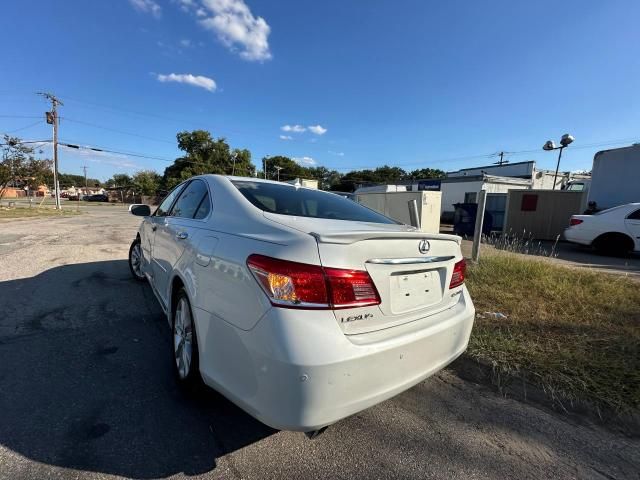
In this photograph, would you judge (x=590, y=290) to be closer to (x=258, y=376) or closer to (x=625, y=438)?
(x=625, y=438)

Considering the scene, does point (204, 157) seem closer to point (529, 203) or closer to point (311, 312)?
point (529, 203)

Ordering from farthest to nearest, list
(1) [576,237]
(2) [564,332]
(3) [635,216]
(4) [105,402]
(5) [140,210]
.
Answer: (1) [576,237], (3) [635,216], (5) [140,210], (2) [564,332], (4) [105,402]

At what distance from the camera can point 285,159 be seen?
82375 mm

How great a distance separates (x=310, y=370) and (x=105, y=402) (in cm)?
173

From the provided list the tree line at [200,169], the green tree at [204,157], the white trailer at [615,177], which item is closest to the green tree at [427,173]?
the tree line at [200,169]

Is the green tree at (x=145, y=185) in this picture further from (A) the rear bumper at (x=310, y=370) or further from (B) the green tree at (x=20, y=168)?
(A) the rear bumper at (x=310, y=370)

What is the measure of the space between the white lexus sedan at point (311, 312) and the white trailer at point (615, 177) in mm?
13088

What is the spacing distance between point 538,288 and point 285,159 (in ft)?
265

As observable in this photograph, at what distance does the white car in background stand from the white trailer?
3.17 m

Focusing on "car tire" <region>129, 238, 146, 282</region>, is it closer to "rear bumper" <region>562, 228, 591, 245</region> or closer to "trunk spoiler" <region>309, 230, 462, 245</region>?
"trunk spoiler" <region>309, 230, 462, 245</region>

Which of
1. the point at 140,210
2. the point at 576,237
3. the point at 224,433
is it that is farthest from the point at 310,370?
the point at 576,237

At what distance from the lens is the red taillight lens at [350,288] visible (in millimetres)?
1639

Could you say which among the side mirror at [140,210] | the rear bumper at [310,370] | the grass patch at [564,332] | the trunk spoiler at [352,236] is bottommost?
the grass patch at [564,332]

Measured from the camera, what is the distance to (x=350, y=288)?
1678mm
